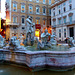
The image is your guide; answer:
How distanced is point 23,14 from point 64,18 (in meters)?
11.2

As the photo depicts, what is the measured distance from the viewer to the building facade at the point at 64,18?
910 inches

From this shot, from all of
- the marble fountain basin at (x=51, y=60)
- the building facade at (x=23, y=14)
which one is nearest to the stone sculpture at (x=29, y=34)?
the marble fountain basin at (x=51, y=60)

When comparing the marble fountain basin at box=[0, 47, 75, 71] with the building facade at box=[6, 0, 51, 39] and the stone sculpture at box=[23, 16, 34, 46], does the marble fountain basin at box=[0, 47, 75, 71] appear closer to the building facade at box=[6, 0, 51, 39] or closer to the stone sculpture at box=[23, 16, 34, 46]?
the stone sculpture at box=[23, 16, 34, 46]

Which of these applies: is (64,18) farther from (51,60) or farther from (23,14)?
(51,60)

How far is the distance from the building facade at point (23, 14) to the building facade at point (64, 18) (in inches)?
122

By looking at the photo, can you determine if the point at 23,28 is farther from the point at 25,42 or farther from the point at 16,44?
the point at 16,44

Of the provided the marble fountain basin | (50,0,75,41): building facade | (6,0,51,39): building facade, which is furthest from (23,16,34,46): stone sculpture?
(6,0,51,39): building facade

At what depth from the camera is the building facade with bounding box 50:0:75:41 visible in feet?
75.8

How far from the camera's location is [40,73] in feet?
13.2

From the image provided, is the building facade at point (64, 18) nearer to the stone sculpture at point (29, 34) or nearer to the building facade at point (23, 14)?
the building facade at point (23, 14)

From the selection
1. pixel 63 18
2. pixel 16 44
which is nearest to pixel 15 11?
pixel 63 18

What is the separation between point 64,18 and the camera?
2548 centimetres

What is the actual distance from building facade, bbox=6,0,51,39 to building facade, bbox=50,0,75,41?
122 inches

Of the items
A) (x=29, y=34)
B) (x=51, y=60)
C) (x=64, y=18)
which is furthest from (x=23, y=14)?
(x=51, y=60)
